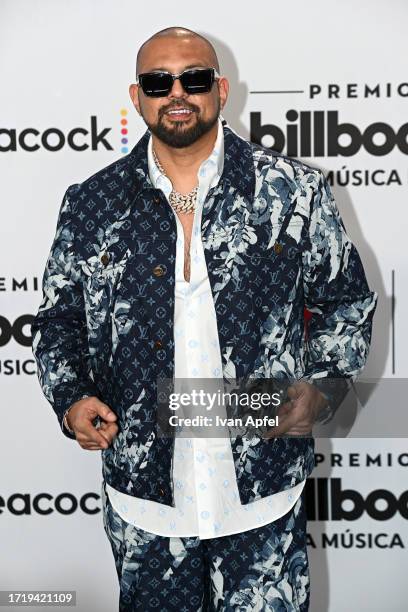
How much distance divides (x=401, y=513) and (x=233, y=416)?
108cm

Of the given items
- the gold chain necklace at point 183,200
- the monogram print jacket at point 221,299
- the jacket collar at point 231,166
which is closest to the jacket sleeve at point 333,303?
the monogram print jacket at point 221,299

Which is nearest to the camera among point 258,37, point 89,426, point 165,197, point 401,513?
point 89,426

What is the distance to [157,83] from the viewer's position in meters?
1.69

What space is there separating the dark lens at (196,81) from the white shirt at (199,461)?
24 centimetres

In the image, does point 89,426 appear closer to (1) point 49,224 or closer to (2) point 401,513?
(1) point 49,224

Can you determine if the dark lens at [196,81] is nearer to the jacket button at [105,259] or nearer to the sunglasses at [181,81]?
the sunglasses at [181,81]

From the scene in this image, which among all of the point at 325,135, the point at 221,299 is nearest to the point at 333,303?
the point at 221,299

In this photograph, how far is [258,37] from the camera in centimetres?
232

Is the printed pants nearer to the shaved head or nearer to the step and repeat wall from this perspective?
the step and repeat wall

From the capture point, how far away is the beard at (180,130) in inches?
66.4

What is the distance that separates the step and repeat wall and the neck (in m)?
0.65

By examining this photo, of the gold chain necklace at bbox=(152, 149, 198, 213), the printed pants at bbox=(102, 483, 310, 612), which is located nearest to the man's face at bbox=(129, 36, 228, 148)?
the gold chain necklace at bbox=(152, 149, 198, 213)

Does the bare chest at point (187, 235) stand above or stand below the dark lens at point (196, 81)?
below

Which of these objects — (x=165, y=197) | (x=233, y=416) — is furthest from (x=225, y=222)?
(x=233, y=416)
